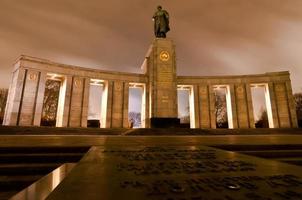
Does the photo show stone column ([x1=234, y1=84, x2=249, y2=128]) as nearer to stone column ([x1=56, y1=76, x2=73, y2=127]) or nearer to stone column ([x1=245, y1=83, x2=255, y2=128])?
stone column ([x1=245, y1=83, x2=255, y2=128])

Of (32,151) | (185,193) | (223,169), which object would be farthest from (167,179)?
(32,151)

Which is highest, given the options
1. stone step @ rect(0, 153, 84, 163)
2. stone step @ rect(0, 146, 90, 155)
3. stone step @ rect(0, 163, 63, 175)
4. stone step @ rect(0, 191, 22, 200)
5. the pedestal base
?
the pedestal base

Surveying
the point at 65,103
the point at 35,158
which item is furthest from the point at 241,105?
the point at 35,158

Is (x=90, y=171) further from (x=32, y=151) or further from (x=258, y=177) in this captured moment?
(x=32, y=151)

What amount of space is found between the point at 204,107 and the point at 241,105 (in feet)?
18.9

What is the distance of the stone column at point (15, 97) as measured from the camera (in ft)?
77.2

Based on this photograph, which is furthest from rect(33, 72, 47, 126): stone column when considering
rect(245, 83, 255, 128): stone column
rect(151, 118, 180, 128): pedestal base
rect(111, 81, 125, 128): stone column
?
rect(245, 83, 255, 128): stone column

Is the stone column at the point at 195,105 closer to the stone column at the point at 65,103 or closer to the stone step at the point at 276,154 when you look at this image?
the stone column at the point at 65,103

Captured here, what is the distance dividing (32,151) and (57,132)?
13519 millimetres

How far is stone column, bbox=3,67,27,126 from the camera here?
77.2ft

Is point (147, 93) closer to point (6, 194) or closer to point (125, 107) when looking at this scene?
point (125, 107)

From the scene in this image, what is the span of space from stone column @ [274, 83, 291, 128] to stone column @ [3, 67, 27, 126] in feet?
117

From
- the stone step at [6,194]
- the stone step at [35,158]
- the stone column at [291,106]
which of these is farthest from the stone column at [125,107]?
the stone step at [6,194]

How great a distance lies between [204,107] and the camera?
31984mm
